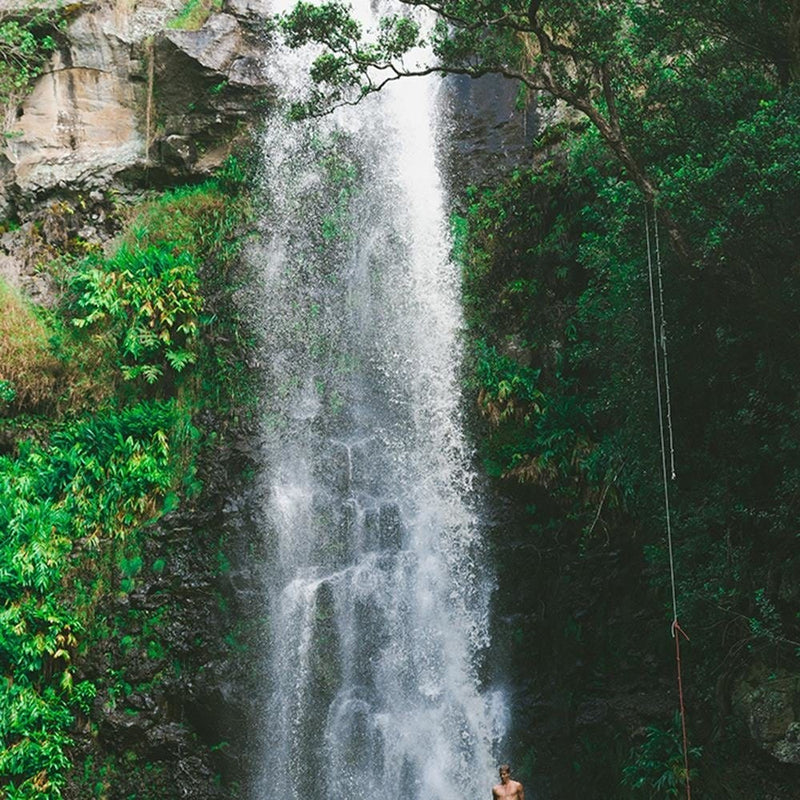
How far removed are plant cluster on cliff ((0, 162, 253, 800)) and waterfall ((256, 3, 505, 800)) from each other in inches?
40.9

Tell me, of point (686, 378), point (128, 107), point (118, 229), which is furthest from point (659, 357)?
point (128, 107)

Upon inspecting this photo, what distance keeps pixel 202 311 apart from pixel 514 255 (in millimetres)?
4681

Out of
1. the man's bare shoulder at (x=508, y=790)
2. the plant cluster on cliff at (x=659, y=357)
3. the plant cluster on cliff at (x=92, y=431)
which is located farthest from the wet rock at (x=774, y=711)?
the plant cluster on cliff at (x=92, y=431)

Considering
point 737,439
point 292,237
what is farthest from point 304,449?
point 737,439

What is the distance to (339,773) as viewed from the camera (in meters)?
10.1

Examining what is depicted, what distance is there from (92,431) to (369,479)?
384 centimetres

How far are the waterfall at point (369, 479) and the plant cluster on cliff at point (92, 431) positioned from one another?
3.41 feet

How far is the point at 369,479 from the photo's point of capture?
1191 cm

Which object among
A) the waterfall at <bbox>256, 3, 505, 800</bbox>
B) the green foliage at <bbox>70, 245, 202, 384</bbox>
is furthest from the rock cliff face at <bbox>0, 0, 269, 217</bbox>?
the green foliage at <bbox>70, 245, 202, 384</bbox>

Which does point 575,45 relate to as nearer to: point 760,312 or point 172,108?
point 760,312

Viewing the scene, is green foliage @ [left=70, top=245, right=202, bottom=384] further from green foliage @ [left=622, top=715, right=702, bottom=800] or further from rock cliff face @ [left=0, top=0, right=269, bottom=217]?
green foliage @ [left=622, top=715, right=702, bottom=800]

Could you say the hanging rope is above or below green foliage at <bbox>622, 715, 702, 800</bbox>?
above

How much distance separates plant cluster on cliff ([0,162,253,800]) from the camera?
10.5m

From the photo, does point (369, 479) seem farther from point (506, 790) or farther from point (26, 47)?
point (26, 47)
